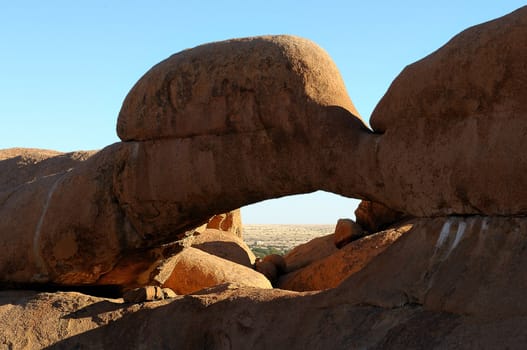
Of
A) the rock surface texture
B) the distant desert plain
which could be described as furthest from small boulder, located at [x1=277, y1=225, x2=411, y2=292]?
the distant desert plain

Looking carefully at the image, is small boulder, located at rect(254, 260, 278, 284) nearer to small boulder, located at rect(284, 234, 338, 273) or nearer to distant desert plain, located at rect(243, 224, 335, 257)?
small boulder, located at rect(284, 234, 338, 273)

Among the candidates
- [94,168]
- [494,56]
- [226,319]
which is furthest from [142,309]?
[494,56]

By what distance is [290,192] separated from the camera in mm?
6621

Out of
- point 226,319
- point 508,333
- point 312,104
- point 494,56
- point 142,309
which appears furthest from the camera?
point 142,309

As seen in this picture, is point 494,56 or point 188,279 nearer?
point 494,56

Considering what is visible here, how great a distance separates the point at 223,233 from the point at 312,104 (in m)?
7.30

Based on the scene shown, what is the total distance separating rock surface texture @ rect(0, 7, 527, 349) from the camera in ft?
16.1

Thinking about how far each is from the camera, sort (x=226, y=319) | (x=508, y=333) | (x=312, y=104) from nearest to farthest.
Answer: (x=508, y=333) < (x=312, y=104) < (x=226, y=319)

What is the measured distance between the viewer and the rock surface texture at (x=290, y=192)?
4.90 m

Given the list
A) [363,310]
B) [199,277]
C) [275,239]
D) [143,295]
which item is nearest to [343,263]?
[199,277]

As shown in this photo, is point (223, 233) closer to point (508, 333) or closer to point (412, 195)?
point (412, 195)

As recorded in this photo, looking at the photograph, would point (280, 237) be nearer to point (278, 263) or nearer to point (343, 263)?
point (278, 263)

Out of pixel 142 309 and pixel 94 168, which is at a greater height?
pixel 94 168

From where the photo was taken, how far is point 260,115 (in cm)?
660
